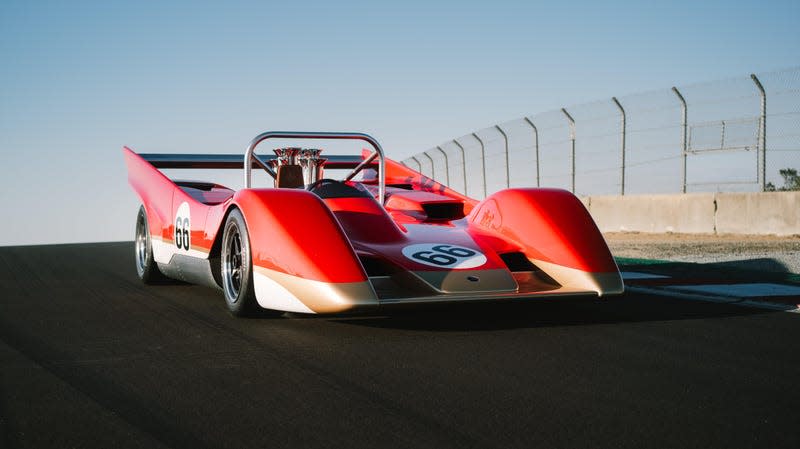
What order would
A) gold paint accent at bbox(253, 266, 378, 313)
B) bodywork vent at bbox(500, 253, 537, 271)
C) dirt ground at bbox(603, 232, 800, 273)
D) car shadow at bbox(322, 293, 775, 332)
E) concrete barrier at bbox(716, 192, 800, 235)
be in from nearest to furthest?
gold paint accent at bbox(253, 266, 378, 313)
car shadow at bbox(322, 293, 775, 332)
bodywork vent at bbox(500, 253, 537, 271)
dirt ground at bbox(603, 232, 800, 273)
concrete barrier at bbox(716, 192, 800, 235)

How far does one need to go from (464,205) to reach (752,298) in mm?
2272

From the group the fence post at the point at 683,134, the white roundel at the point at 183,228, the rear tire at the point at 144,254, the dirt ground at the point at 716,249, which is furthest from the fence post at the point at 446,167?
the white roundel at the point at 183,228

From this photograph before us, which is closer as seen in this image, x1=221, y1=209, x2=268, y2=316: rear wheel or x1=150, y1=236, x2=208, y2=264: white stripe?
x1=221, y1=209, x2=268, y2=316: rear wheel

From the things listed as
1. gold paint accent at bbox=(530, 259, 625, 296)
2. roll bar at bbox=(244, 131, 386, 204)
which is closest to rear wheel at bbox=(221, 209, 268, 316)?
roll bar at bbox=(244, 131, 386, 204)

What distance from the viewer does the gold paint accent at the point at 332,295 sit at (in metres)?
3.90

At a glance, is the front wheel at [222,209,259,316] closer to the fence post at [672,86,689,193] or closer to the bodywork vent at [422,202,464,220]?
the bodywork vent at [422,202,464,220]

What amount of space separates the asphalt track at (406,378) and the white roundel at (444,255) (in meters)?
0.34

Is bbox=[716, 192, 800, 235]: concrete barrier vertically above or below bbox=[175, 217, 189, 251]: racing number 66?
below

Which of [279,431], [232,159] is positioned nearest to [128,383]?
[279,431]

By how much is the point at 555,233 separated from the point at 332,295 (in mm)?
1597

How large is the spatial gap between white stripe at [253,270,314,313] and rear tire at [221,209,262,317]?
0.30 ft

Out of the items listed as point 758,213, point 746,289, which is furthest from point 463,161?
point 746,289

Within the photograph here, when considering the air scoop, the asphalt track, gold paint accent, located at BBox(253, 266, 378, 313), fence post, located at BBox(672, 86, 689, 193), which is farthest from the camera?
fence post, located at BBox(672, 86, 689, 193)

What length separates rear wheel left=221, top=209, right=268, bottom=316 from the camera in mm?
4484
